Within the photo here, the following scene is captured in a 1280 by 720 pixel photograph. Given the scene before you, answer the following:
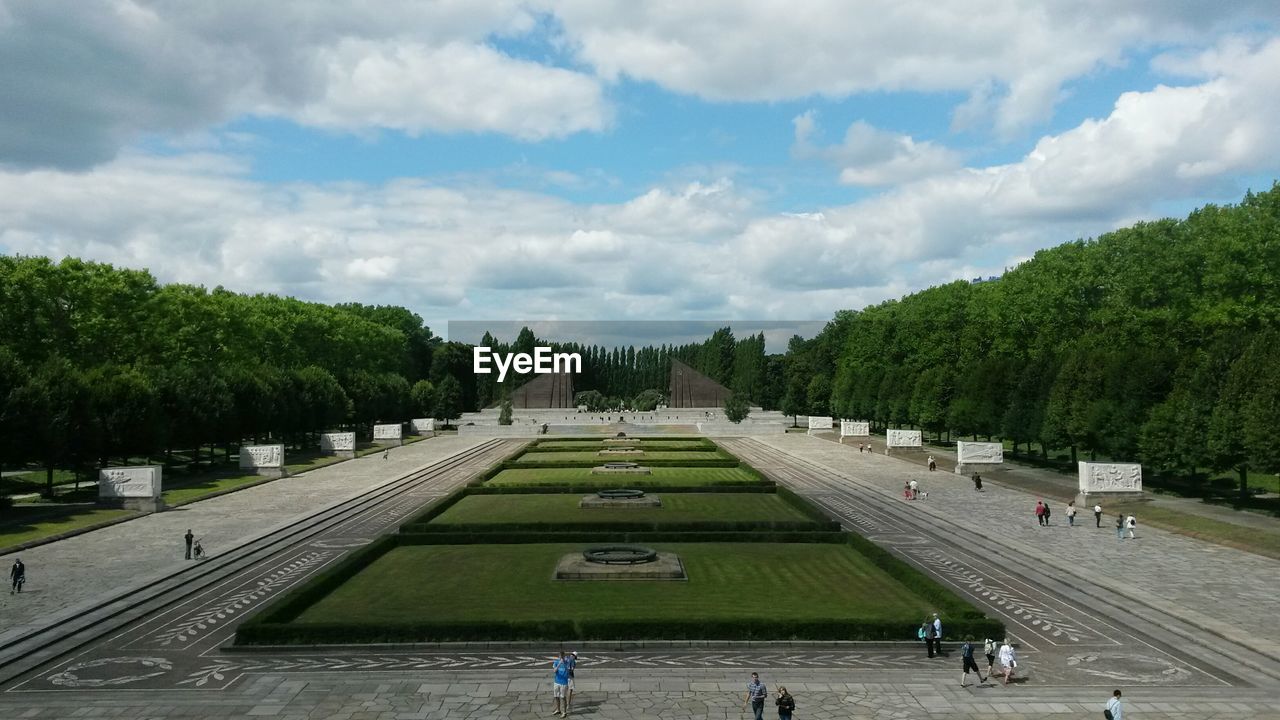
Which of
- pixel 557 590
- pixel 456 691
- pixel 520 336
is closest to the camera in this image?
pixel 456 691

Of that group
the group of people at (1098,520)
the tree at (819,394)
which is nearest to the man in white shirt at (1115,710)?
the group of people at (1098,520)

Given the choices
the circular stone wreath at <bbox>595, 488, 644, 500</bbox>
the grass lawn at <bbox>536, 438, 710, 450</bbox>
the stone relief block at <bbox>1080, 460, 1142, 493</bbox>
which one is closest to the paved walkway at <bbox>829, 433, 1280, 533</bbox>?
the stone relief block at <bbox>1080, 460, 1142, 493</bbox>

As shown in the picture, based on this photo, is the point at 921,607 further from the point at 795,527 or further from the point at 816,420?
the point at 816,420

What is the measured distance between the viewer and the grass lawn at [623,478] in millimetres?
45562

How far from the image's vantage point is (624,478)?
48906mm

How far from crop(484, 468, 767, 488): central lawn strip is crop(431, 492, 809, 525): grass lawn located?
213cm

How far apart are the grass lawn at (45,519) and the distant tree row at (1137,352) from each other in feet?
150

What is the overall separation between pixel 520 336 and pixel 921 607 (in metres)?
119

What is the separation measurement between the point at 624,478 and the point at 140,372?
26837mm

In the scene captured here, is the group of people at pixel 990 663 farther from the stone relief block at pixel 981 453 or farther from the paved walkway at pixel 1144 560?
the stone relief block at pixel 981 453

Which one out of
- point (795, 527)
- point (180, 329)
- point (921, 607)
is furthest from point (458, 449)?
point (921, 607)

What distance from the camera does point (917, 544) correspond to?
3086 cm

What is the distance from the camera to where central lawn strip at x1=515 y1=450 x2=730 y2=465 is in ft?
192

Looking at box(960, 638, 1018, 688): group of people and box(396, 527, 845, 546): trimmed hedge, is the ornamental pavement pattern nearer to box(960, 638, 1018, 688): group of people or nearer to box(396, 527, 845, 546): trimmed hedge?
box(960, 638, 1018, 688): group of people
